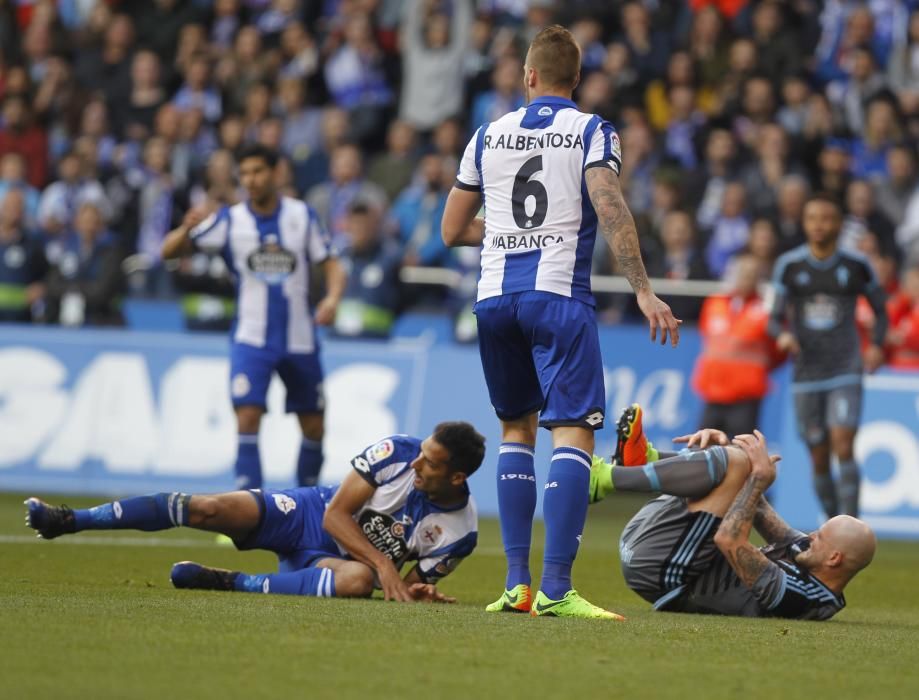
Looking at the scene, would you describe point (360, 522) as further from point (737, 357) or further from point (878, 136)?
point (878, 136)

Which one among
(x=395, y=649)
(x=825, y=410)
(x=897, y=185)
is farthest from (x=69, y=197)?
(x=395, y=649)

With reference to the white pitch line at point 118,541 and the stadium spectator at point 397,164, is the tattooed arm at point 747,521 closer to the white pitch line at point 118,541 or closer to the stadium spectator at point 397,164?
the white pitch line at point 118,541

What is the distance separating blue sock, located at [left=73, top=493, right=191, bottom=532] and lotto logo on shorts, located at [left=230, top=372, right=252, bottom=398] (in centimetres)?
349

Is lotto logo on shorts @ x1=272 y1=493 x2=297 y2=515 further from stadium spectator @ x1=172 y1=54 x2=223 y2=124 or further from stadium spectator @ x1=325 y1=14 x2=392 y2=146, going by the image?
stadium spectator @ x1=172 y1=54 x2=223 y2=124

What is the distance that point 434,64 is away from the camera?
19.3m

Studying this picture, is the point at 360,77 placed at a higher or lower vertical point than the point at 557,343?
higher

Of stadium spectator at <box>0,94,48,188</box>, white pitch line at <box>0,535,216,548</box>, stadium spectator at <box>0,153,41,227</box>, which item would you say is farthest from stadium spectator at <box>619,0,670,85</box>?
white pitch line at <box>0,535,216,548</box>

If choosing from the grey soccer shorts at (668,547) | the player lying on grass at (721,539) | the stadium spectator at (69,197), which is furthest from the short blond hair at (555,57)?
the stadium spectator at (69,197)

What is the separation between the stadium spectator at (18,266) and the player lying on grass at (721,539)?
435 inches

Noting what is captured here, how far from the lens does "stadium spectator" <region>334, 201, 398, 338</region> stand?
52.7 feet

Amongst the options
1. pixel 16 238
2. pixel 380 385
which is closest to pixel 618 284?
pixel 380 385

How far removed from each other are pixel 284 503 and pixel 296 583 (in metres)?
0.46

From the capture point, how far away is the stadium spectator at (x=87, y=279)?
55.8ft

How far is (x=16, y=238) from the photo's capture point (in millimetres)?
17562
